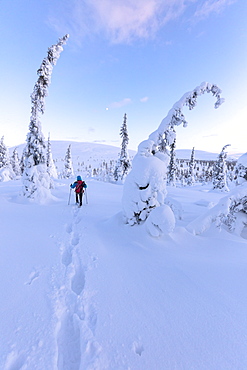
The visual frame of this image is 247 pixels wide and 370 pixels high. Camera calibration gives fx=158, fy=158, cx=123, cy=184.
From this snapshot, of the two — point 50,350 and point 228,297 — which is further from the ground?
point 228,297

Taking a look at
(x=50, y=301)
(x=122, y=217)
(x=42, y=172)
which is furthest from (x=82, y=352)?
(x=42, y=172)

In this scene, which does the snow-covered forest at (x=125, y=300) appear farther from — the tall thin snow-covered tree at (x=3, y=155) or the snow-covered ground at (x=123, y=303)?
the tall thin snow-covered tree at (x=3, y=155)

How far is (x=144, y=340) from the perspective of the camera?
205 cm

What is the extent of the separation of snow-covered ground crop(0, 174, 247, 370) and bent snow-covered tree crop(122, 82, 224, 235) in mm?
1086

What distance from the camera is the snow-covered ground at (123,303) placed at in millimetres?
1874

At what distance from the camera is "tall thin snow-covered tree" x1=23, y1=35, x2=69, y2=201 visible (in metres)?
10.7

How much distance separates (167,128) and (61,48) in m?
10.7

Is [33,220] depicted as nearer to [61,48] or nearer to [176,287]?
[176,287]

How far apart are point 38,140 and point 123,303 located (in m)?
11.6

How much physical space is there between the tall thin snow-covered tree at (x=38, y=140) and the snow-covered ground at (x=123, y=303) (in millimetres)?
6338

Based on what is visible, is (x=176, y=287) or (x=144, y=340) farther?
(x=176, y=287)

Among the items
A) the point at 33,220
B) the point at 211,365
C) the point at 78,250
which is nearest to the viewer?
the point at 211,365

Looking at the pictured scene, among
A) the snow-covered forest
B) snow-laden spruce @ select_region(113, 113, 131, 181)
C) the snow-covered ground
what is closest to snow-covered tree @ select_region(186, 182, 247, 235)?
the snow-covered forest

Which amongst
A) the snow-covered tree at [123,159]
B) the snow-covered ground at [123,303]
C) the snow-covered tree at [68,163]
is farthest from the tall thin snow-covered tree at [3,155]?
the snow-covered ground at [123,303]
